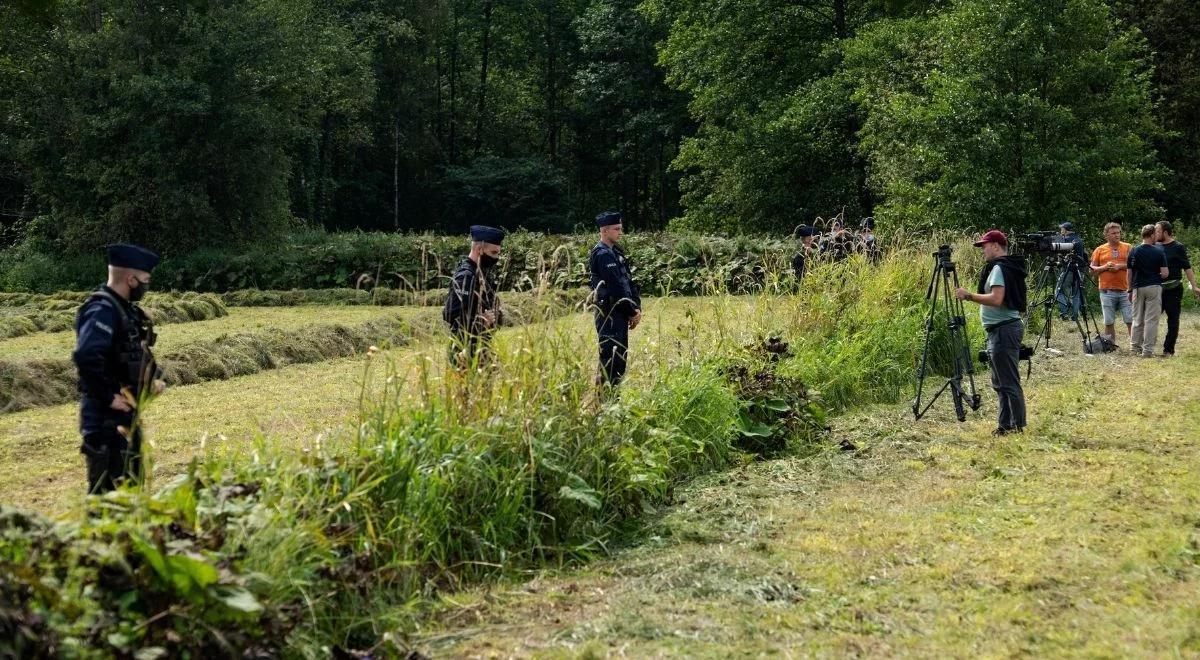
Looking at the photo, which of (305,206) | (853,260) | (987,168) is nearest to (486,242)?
(853,260)

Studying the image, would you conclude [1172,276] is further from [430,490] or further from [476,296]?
[430,490]

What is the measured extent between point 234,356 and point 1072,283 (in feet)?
41.0

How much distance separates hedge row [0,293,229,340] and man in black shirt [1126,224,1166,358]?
51.8ft

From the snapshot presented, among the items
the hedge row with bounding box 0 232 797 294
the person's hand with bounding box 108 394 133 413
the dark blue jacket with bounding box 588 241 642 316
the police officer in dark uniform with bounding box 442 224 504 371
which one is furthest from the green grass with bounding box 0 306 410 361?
the person's hand with bounding box 108 394 133 413

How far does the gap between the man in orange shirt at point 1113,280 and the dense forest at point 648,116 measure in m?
7.68

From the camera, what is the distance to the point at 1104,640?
4.77 m

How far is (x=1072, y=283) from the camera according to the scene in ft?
54.8

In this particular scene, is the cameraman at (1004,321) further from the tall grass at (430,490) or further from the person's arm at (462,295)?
the person's arm at (462,295)

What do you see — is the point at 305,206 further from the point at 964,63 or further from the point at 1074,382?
the point at 1074,382

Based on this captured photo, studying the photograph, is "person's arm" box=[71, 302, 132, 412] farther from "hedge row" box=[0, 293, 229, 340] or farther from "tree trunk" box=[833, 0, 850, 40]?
"tree trunk" box=[833, 0, 850, 40]

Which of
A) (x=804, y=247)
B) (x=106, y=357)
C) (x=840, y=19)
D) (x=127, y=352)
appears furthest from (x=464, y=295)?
(x=840, y=19)

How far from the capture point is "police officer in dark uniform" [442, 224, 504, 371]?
7348 mm

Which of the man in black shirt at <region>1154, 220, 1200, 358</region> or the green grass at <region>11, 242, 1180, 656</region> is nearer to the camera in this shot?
the green grass at <region>11, 242, 1180, 656</region>

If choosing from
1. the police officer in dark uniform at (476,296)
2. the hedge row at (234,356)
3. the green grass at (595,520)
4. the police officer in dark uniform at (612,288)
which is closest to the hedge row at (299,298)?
the hedge row at (234,356)
